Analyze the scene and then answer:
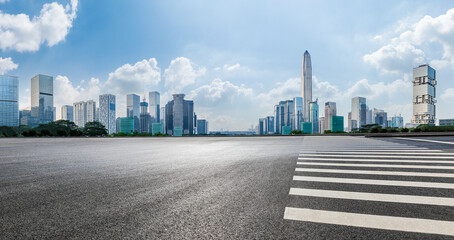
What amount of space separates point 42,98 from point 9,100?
59476mm

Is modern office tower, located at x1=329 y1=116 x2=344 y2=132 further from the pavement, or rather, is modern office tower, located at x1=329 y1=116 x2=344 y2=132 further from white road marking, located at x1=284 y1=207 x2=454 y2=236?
white road marking, located at x1=284 y1=207 x2=454 y2=236

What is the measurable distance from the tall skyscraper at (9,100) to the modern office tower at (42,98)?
155ft

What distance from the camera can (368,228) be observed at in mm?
2592

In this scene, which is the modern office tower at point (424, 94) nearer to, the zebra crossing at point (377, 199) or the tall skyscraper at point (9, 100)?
the zebra crossing at point (377, 199)

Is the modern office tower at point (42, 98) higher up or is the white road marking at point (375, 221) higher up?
the modern office tower at point (42, 98)

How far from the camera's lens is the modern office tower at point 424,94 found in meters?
138

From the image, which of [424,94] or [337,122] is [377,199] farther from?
[424,94]

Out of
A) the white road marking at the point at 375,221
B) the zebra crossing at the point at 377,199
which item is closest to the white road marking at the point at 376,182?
the zebra crossing at the point at 377,199

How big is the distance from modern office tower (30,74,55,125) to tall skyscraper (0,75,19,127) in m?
47.3

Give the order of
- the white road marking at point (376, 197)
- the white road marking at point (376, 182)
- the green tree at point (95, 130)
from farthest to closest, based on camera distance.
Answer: the green tree at point (95, 130), the white road marking at point (376, 182), the white road marking at point (376, 197)

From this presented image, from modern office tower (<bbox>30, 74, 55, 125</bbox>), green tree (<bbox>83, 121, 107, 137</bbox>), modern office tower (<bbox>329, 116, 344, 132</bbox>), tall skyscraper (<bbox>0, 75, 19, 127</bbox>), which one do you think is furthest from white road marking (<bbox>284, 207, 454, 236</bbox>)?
modern office tower (<bbox>30, 74, 55, 125</bbox>)

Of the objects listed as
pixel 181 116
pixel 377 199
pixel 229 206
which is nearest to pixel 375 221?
pixel 377 199

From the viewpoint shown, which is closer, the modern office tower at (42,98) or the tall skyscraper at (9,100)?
the tall skyscraper at (9,100)

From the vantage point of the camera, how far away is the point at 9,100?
13412 cm
